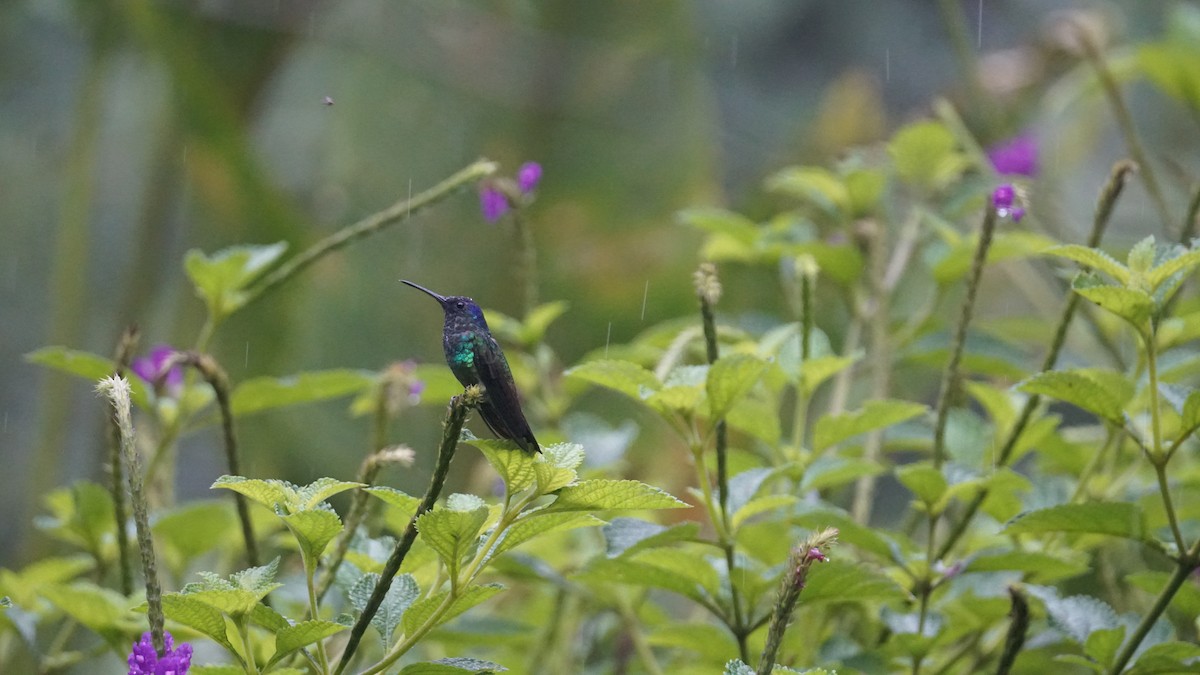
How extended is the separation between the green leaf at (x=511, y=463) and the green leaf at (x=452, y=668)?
91mm

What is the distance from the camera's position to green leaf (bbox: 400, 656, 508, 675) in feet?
1.95

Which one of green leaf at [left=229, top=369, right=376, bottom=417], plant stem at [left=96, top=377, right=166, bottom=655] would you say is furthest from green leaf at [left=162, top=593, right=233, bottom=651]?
green leaf at [left=229, top=369, right=376, bottom=417]

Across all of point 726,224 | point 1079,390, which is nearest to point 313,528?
point 1079,390

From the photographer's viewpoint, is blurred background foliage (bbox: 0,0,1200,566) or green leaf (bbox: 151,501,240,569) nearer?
green leaf (bbox: 151,501,240,569)

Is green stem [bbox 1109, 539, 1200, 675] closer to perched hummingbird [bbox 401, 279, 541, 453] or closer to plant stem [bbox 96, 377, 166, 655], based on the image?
perched hummingbird [bbox 401, 279, 541, 453]

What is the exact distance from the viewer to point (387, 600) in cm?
66

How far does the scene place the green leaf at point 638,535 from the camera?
0.75 m

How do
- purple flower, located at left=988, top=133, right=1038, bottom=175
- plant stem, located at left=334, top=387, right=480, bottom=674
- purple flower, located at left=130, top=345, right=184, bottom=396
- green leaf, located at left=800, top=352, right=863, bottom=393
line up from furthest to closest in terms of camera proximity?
1. purple flower, located at left=988, top=133, right=1038, bottom=175
2. purple flower, located at left=130, top=345, right=184, bottom=396
3. green leaf, located at left=800, top=352, right=863, bottom=393
4. plant stem, located at left=334, top=387, right=480, bottom=674

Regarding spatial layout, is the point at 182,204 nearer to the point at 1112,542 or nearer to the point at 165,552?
the point at 165,552

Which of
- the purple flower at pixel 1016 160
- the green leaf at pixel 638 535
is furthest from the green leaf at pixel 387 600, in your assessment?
the purple flower at pixel 1016 160

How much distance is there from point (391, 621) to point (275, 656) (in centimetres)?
7

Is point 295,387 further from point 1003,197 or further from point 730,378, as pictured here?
point 1003,197

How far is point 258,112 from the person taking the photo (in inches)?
99.1

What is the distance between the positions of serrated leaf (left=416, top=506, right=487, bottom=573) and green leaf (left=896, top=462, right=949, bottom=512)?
1.19 ft
